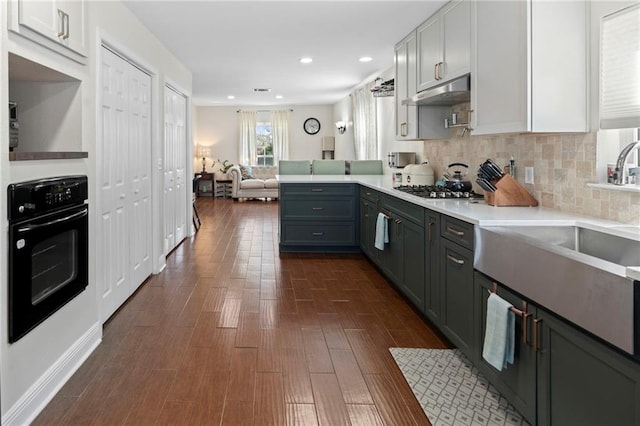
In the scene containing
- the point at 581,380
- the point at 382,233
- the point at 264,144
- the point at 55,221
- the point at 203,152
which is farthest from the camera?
the point at 264,144

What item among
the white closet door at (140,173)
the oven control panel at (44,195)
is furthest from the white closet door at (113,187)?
the oven control panel at (44,195)

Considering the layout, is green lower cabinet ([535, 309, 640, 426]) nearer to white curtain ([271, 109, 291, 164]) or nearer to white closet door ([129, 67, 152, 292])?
white closet door ([129, 67, 152, 292])

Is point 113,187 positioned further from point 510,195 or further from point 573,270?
point 573,270

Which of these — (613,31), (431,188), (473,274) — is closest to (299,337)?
(473,274)

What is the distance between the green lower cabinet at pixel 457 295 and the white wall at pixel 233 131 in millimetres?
10765

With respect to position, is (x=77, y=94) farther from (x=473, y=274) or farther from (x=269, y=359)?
(x=473, y=274)

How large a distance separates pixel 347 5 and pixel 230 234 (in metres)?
4.11

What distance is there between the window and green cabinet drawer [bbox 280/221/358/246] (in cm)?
806

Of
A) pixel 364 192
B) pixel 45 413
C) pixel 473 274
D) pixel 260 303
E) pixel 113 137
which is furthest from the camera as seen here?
pixel 364 192

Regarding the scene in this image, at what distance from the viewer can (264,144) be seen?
13656mm

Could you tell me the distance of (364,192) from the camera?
5379 mm

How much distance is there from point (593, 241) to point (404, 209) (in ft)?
5.39

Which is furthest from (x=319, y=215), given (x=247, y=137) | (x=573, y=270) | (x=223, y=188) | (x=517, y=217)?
(x=247, y=137)

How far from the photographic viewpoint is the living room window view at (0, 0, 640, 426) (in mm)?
1971
